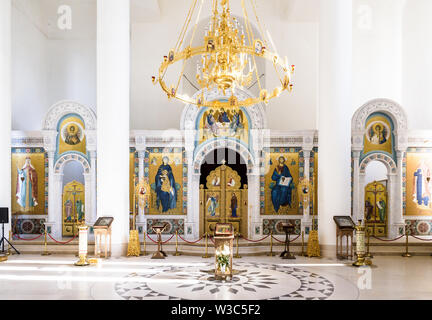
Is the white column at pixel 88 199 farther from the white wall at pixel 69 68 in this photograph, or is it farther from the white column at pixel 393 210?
the white column at pixel 393 210

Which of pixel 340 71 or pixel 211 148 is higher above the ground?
pixel 340 71

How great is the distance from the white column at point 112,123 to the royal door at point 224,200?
2902 millimetres

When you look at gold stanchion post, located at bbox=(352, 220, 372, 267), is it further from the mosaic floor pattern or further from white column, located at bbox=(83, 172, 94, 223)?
Result: white column, located at bbox=(83, 172, 94, 223)

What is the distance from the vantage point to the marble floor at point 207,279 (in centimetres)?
754

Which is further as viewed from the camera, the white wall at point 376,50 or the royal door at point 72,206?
the white wall at point 376,50

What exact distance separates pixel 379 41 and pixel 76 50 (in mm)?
11695

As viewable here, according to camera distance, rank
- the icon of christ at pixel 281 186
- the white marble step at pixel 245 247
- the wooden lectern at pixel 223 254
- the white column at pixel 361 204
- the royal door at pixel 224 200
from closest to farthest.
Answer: the wooden lectern at pixel 223 254, the white marble step at pixel 245 247, the white column at pixel 361 204, the icon of christ at pixel 281 186, the royal door at pixel 224 200

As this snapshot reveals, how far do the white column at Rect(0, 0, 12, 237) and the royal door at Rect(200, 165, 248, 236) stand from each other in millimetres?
5792

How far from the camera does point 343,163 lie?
1180cm

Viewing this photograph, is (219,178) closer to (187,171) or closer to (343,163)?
(187,171)

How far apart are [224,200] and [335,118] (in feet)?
14.6

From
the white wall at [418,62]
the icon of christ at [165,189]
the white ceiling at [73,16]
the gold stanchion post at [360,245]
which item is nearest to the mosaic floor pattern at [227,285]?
the gold stanchion post at [360,245]

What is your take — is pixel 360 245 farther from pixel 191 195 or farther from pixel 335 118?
pixel 191 195

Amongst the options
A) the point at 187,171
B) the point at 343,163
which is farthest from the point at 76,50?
the point at 343,163
